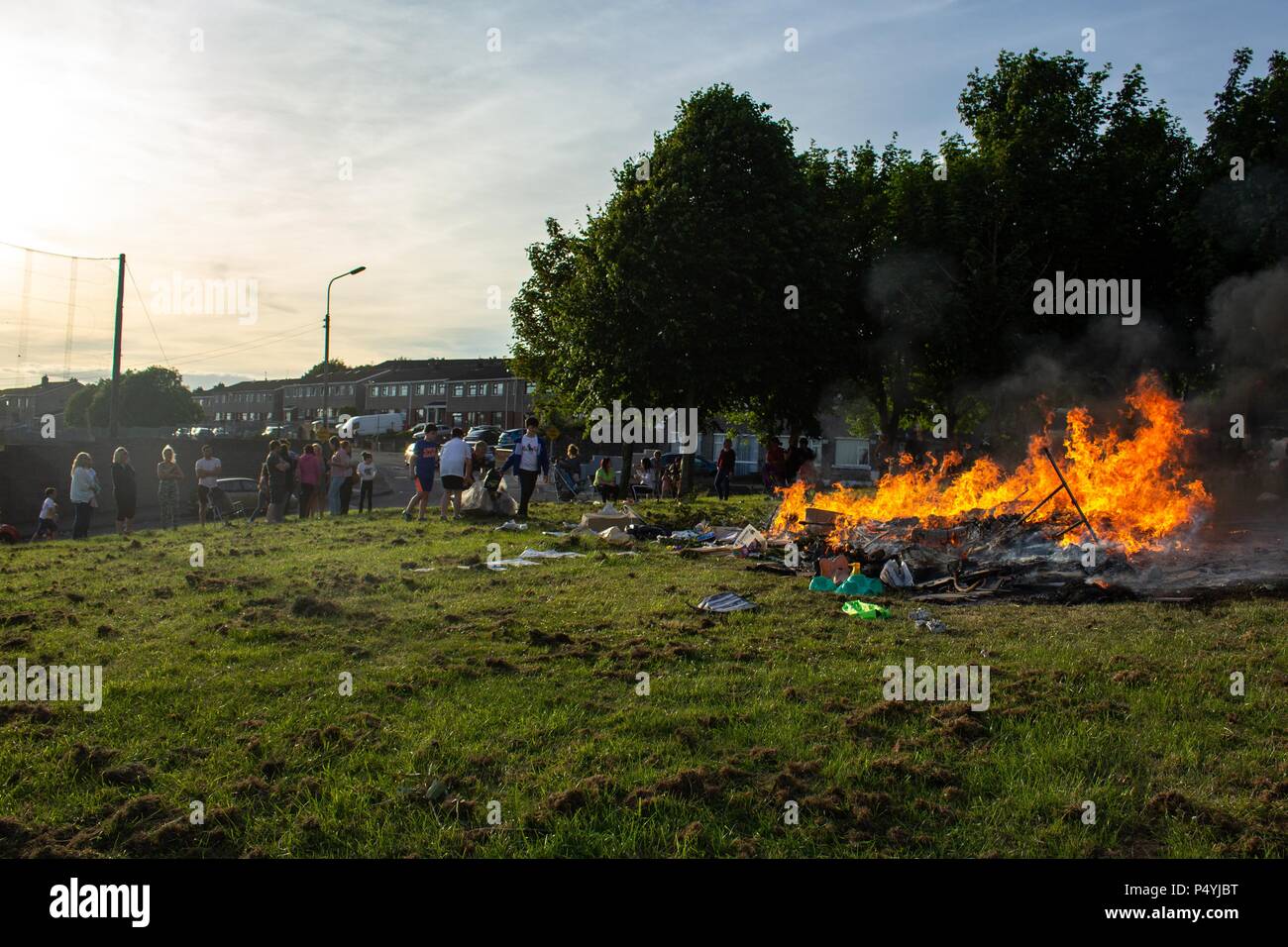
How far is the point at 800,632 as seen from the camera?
870cm

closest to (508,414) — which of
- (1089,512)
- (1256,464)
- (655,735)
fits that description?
(1256,464)

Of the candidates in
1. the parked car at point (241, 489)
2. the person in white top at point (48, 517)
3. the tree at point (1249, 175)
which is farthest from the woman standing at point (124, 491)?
the tree at point (1249, 175)

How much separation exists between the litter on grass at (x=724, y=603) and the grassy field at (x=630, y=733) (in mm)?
227

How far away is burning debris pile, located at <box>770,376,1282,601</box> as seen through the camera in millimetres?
11070

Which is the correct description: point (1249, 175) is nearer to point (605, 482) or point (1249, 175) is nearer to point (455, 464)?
point (605, 482)

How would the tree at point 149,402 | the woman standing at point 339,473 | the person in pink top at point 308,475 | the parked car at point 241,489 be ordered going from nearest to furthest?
the person in pink top at point 308,475 → the woman standing at point 339,473 → the parked car at point 241,489 → the tree at point 149,402

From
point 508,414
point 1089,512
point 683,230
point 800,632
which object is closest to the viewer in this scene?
point 800,632

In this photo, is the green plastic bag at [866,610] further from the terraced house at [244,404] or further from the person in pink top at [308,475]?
the terraced house at [244,404]

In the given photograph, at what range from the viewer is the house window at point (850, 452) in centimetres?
5938

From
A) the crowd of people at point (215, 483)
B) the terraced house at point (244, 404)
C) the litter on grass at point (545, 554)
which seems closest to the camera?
the litter on grass at point (545, 554)

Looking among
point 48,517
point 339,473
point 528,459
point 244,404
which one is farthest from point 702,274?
point 244,404

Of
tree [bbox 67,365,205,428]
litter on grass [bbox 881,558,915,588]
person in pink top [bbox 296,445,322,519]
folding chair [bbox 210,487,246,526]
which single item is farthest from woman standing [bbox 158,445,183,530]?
tree [bbox 67,365,205,428]

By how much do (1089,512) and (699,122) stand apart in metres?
19.3
